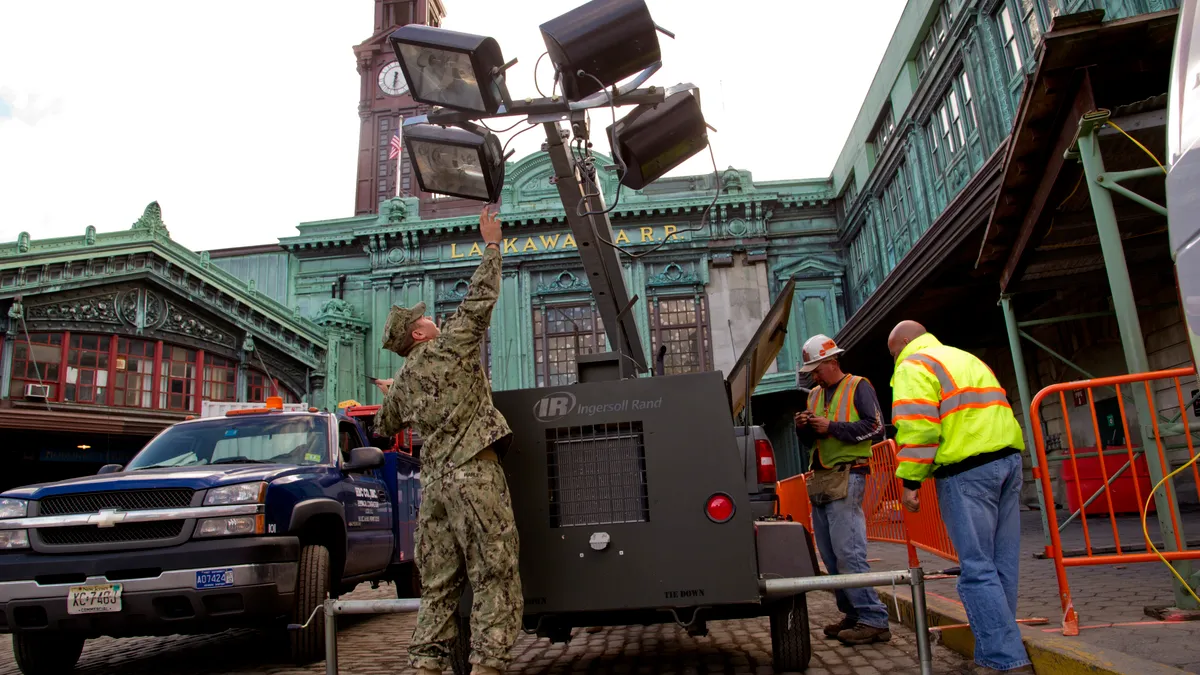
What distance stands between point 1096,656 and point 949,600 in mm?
2272

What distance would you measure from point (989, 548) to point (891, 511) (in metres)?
6.20

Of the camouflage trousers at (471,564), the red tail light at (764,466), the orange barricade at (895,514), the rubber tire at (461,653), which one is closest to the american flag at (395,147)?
the orange barricade at (895,514)

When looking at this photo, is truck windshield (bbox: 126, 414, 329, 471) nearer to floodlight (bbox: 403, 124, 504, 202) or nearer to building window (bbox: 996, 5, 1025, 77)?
floodlight (bbox: 403, 124, 504, 202)

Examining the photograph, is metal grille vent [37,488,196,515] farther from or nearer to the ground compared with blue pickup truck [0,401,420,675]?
farther from the ground

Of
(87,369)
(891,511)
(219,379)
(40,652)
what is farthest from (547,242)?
(40,652)

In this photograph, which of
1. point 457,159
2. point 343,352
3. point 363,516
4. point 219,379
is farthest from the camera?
point 343,352

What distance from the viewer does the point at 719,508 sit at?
4.06 meters

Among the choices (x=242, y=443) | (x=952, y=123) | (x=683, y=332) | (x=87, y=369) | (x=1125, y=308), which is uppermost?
(x=952, y=123)

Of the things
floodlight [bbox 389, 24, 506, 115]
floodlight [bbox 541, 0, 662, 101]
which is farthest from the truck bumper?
floodlight [bbox 541, 0, 662, 101]

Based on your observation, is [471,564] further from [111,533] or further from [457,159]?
[111,533]

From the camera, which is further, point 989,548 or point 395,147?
point 395,147

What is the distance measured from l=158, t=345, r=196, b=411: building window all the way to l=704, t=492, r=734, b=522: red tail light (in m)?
21.1

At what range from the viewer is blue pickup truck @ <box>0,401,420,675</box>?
209 inches

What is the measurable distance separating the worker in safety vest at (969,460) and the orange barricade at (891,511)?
7.34 ft
